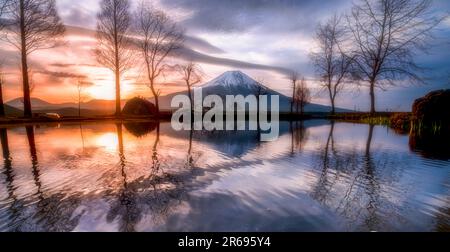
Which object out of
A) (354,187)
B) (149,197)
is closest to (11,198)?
→ (149,197)

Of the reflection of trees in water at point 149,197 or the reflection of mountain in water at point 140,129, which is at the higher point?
the reflection of mountain in water at point 140,129

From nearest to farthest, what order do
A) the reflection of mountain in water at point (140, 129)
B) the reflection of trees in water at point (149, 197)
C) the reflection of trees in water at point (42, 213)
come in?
the reflection of trees in water at point (42, 213)
the reflection of trees in water at point (149, 197)
the reflection of mountain in water at point (140, 129)

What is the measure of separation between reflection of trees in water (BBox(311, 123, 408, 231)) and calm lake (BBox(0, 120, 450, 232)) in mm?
15

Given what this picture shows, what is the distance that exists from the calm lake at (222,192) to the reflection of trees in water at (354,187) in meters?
0.01

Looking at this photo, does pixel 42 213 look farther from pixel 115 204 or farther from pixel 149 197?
pixel 149 197

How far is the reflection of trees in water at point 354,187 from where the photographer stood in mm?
3250

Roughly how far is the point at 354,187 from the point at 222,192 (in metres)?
2.11

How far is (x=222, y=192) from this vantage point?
165 inches

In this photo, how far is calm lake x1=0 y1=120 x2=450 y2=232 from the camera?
10.0 ft

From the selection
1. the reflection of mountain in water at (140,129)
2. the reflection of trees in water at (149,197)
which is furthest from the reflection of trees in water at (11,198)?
the reflection of mountain in water at (140,129)

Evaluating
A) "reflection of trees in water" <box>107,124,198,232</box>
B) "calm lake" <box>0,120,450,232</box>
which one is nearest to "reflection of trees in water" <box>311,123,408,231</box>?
"calm lake" <box>0,120,450,232</box>

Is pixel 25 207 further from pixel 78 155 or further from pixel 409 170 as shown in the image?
pixel 409 170

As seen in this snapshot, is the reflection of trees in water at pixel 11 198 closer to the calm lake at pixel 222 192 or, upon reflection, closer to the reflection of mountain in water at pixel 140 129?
the calm lake at pixel 222 192
